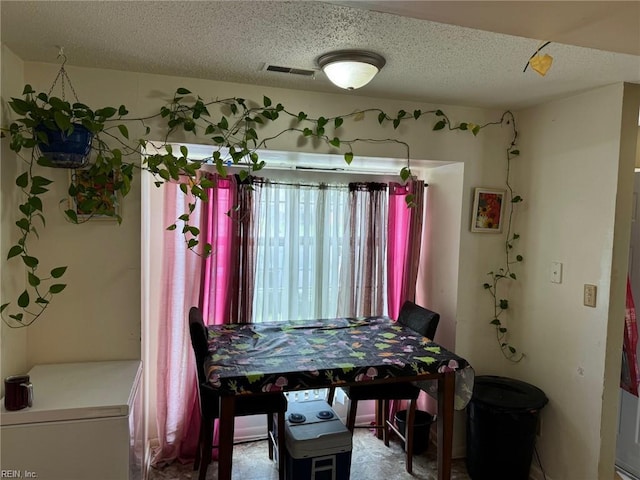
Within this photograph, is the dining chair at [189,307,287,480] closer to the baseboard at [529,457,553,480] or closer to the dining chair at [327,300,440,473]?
the dining chair at [327,300,440,473]

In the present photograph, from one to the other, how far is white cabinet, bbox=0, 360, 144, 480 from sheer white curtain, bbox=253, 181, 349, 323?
1255 millimetres

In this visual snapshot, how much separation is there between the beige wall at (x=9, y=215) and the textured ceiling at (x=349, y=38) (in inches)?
4.3

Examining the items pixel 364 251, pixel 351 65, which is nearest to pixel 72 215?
pixel 351 65

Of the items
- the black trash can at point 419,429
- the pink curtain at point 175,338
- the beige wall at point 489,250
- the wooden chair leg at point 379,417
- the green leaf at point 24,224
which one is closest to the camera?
the green leaf at point 24,224

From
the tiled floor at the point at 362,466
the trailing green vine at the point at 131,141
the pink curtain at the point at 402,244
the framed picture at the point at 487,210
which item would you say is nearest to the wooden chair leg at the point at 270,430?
the tiled floor at the point at 362,466

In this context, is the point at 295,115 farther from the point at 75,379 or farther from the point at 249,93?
the point at 75,379

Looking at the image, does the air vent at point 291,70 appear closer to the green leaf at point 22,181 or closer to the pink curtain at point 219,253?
the pink curtain at point 219,253

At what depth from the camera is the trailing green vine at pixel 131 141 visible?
186 centimetres

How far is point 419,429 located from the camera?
9.43 feet

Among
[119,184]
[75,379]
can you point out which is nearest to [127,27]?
[119,184]

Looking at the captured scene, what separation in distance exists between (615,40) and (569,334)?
5.62 ft

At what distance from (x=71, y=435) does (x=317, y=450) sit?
3.86ft

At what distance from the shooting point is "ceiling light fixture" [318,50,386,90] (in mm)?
1832

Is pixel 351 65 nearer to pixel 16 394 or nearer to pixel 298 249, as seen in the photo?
pixel 298 249
